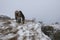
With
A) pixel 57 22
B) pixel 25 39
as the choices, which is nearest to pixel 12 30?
pixel 25 39

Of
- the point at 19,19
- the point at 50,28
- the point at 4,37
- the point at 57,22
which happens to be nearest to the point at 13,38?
the point at 4,37

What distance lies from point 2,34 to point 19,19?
2.50 meters

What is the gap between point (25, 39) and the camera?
16.9 ft

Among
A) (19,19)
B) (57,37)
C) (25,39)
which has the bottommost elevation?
(57,37)

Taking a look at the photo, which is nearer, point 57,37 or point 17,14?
point 17,14

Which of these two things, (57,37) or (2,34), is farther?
(57,37)

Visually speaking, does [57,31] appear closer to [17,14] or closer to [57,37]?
[57,37]

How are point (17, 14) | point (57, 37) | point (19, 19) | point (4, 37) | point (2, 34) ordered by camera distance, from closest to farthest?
point (4, 37) < point (2, 34) < point (19, 19) < point (17, 14) < point (57, 37)

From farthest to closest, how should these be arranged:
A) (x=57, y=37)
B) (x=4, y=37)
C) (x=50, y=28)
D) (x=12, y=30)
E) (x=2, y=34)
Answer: (x=50, y=28)
(x=57, y=37)
(x=12, y=30)
(x=2, y=34)
(x=4, y=37)

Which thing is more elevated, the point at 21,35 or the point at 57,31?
the point at 21,35

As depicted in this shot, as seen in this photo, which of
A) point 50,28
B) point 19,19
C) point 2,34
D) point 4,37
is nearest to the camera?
point 4,37

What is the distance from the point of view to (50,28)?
10922mm

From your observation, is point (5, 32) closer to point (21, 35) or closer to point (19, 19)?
point (21, 35)

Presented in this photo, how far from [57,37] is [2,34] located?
5.62 metres
